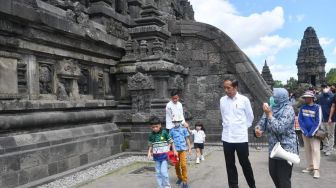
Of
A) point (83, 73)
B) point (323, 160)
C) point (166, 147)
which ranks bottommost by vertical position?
point (323, 160)

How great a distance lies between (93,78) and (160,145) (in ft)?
13.9

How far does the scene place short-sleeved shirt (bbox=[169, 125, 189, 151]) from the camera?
6275 mm

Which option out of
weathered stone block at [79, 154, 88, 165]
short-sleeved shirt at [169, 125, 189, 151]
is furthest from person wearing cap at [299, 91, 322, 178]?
weathered stone block at [79, 154, 88, 165]

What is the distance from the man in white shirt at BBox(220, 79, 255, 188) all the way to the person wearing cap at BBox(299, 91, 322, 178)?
2.19 m

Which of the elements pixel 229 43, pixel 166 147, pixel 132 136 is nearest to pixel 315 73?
pixel 229 43

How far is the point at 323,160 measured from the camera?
27.5 feet

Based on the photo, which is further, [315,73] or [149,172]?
[315,73]

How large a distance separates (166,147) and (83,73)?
4.03 metres

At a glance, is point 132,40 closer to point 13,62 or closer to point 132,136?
point 132,136

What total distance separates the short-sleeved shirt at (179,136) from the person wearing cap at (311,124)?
91.9 inches

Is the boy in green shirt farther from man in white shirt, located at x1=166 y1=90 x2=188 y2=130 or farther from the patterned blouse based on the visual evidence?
the patterned blouse

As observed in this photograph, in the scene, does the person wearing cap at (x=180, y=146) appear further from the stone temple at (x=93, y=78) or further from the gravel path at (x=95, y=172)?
the stone temple at (x=93, y=78)

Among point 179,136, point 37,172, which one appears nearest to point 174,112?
point 179,136

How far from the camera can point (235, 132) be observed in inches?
207
